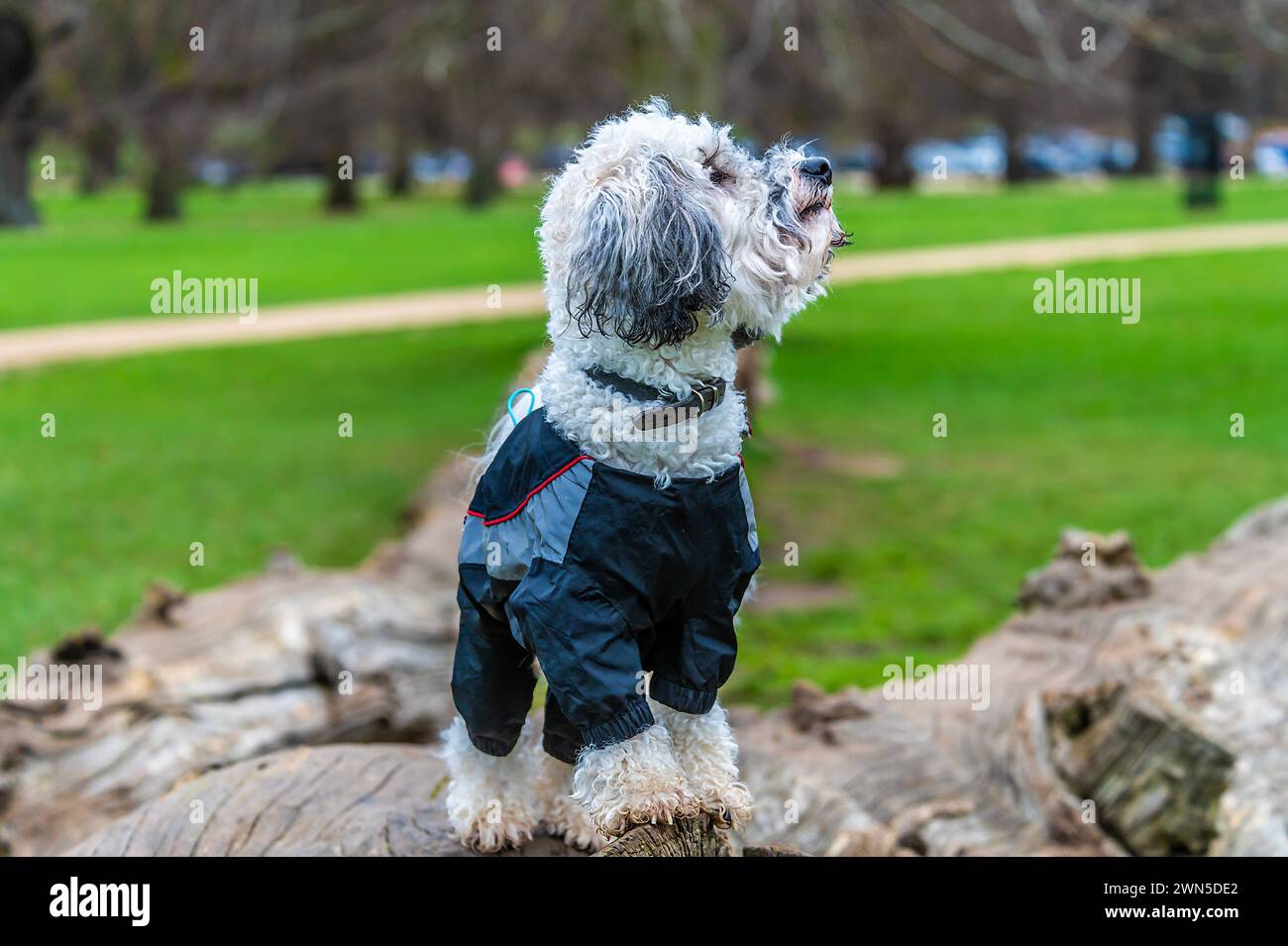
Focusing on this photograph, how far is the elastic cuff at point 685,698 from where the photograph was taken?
350 cm

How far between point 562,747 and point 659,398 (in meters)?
0.95

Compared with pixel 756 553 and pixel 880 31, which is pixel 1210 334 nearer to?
pixel 880 31

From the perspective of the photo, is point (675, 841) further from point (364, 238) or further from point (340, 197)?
point (340, 197)

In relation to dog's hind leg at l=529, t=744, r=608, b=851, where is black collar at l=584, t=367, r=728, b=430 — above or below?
above

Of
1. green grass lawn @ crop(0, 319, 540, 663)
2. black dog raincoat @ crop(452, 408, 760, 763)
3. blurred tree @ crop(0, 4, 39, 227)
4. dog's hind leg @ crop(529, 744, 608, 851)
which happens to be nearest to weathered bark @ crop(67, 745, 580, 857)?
dog's hind leg @ crop(529, 744, 608, 851)

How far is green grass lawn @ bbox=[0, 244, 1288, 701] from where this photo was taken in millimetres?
8695

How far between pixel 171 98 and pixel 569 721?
1273 centimetres

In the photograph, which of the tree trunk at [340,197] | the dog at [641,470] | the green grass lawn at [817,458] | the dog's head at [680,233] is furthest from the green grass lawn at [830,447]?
the tree trunk at [340,197]

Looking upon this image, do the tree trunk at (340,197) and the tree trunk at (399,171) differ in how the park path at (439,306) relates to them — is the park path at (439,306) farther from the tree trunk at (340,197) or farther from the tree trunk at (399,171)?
the tree trunk at (399,171)

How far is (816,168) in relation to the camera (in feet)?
10.9

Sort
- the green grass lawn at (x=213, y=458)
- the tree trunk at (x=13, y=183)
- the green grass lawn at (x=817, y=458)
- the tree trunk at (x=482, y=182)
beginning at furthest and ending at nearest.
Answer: the tree trunk at (x=482, y=182), the tree trunk at (x=13, y=183), the green grass lawn at (x=213, y=458), the green grass lawn at (x=817, y=458)

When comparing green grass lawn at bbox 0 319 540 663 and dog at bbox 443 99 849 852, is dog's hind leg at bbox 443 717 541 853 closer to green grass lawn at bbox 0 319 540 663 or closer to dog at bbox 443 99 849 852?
dog at bbox 443 99 849 852

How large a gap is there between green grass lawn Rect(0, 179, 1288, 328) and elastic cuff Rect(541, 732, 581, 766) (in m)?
13.7

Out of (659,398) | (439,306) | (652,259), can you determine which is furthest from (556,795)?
(439,306)
